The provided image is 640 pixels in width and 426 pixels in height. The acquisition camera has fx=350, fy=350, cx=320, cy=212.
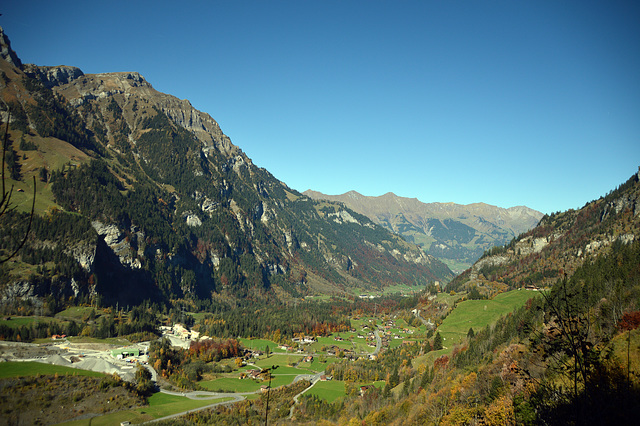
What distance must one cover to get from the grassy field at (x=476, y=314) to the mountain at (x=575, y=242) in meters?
14.6

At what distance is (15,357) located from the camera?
93.5 m

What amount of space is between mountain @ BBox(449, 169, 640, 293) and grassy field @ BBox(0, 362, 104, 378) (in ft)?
503

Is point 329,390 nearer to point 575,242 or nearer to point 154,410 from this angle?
point 154,410

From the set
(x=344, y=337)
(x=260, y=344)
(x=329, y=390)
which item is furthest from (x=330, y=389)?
(x=344, y=337)

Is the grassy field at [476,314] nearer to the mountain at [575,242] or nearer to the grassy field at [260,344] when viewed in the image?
the mountain at [575,242]

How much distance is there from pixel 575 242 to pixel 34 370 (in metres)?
211

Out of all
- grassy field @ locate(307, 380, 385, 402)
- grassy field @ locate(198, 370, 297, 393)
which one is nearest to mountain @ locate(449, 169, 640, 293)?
grassy field @ locate(307, 380, 385, 402)

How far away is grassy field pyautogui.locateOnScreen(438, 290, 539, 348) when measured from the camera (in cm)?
11262

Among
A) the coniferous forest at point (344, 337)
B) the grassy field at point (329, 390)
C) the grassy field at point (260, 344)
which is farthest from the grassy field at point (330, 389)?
the grassy field at point (260, 344)

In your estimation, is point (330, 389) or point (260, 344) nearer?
point (330, 389)

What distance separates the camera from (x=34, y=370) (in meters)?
84.4

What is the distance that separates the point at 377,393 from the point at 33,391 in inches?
3119

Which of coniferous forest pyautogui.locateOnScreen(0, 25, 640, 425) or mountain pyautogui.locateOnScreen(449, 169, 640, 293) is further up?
mountain pyautogui.locateOnScreen(449, 169, 640, 293)

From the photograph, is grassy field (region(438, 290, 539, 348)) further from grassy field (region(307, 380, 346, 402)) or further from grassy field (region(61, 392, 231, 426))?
grassy field (region(61, 392, 231, 426))
